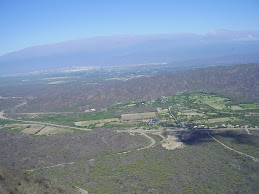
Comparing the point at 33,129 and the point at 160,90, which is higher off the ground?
the point at 160,90

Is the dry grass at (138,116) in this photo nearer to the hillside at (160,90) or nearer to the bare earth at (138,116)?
the bare earth at (138,116)

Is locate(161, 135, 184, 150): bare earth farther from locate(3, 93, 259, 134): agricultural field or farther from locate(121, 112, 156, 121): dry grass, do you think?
locate(121, 112, 156, 121): dry grass

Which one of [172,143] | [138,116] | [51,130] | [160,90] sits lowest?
[172,143]

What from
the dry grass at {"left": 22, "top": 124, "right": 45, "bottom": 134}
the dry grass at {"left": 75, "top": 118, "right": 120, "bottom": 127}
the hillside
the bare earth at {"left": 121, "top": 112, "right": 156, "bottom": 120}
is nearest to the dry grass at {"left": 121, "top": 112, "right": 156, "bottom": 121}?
the bare earth at {"left": 121, "top": 112, "right": 156, "bottom": 120}

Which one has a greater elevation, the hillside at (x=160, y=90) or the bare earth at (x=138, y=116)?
the hillside at (x=160, y=90)

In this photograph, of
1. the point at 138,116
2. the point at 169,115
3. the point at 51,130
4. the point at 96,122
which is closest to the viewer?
the point at 51,130

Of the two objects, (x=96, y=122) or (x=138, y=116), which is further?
(x=138, y=116)

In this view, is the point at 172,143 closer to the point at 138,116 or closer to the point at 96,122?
the point at 138,116

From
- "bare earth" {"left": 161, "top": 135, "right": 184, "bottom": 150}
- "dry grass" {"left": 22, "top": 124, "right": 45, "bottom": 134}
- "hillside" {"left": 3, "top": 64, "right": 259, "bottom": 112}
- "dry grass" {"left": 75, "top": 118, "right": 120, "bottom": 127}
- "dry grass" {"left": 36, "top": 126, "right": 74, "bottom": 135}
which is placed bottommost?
"bare earth" {"left": 161, "top": 135, "right": 184, "bottom": 150}

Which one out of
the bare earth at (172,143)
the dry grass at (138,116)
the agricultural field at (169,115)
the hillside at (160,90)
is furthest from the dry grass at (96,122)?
the bare earth at (172,143)

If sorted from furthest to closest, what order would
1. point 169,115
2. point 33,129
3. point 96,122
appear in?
point 169,115, point 96,122, point 33,129

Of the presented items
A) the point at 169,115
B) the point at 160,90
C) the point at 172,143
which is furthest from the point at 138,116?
the point at 160,90
